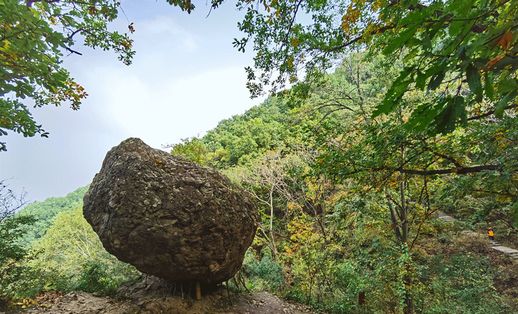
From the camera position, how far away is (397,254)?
16.3 ft

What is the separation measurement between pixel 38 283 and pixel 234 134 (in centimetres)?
1246

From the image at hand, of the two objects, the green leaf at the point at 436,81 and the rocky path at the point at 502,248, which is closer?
the green leaf at the point at 436,81

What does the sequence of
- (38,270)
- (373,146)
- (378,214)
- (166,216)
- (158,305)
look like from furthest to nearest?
(378,214) < (38,270) < (158,305) < (166,216) < (373,146)

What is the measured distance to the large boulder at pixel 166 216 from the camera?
14.3 ft

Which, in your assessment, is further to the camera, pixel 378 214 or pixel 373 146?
pixel 378 214

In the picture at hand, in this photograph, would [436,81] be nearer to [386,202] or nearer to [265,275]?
[386,202]

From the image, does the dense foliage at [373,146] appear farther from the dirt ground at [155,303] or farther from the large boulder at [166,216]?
the large boulder at [166,216]

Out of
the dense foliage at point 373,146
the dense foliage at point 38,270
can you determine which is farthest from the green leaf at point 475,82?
the dense foliage at point 38,270

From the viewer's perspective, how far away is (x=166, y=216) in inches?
174

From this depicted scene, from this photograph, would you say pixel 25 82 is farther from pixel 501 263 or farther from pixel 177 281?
pixel 501 263

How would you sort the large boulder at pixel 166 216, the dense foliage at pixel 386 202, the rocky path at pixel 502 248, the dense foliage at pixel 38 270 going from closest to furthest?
1. the dense foliage at pixel 386 202
2. the dense foliage at pixel 38 270
3. the large boulder at pixel 166 216
4. the rocky path at pixel 502 248

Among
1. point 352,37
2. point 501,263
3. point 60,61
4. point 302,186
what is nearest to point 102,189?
point 60,61

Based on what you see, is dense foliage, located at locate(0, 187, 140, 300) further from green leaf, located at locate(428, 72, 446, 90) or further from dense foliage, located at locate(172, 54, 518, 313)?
green leaf, located at locate(428, 72, 446, 90)

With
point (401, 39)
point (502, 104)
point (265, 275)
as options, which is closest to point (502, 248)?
point (265, 275)
